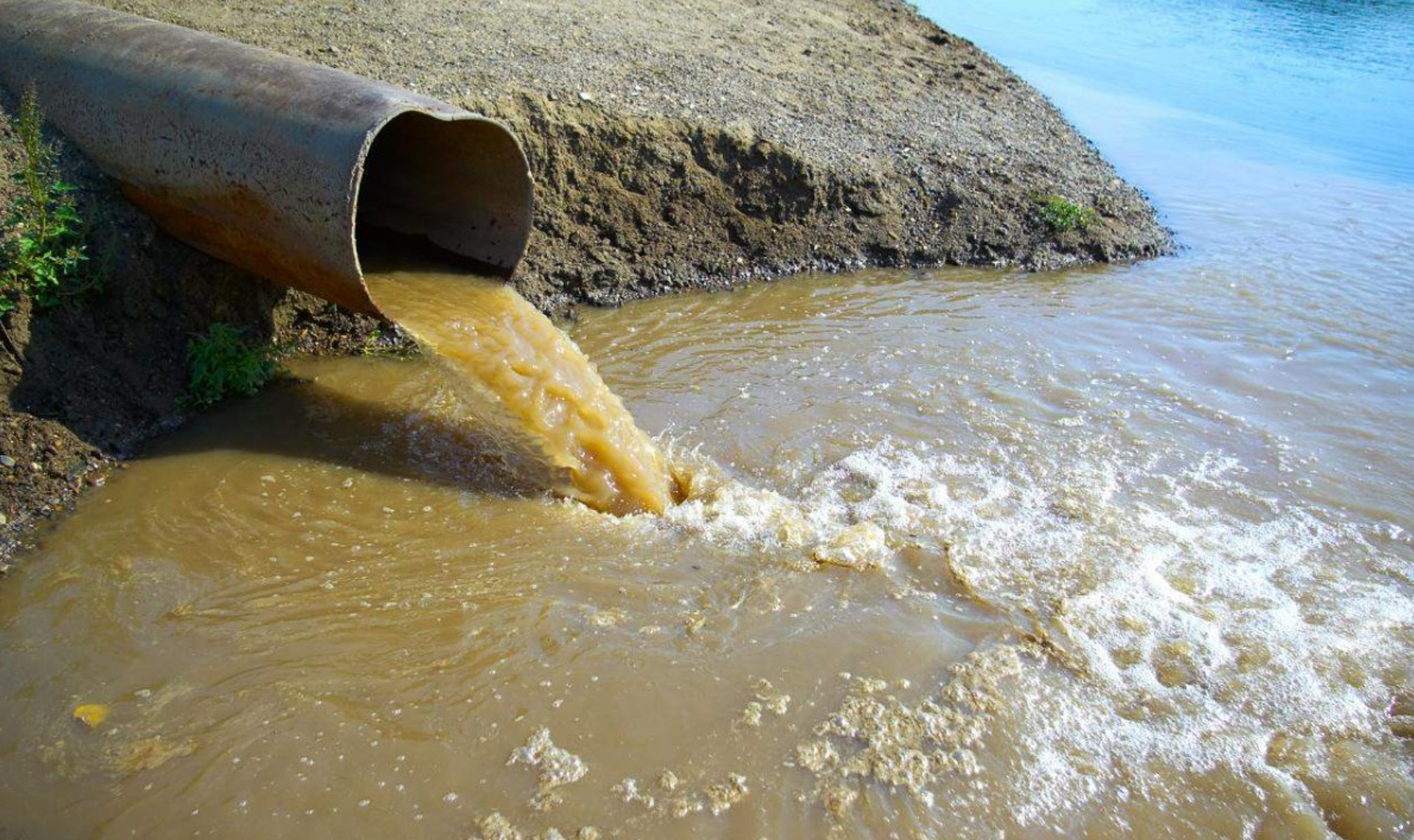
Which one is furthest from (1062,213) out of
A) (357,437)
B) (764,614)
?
(357,437)

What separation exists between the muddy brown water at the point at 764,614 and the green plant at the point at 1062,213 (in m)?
2.21

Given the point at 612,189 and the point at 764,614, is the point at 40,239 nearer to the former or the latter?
the point at 612,189

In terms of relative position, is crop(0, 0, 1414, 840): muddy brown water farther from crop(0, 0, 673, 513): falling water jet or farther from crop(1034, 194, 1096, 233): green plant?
crop(1034, 194, 1096, 233): green plant

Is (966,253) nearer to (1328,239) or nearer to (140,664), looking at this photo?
(1328,239)

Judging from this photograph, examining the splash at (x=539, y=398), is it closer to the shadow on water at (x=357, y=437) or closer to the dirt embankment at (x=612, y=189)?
the shadow on water at (x=357, y=437)

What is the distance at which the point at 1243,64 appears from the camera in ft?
56.5

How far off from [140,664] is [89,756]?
1.52 feet

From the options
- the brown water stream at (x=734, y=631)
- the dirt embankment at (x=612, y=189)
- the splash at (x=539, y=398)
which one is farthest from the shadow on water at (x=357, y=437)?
the dirt embankment at (x=612, y=189)

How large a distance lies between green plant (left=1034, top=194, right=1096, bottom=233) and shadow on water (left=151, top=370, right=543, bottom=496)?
571 cm

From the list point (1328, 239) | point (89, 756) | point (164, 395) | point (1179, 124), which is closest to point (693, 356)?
point (164, 395)

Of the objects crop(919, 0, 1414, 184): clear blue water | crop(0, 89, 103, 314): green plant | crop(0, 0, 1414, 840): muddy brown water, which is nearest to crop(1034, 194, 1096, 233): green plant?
crop(0, 0, 1414, 840): muddy brown water

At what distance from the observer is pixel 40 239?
507 centimetres

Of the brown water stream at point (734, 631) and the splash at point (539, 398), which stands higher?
the splash at point (539, 398)

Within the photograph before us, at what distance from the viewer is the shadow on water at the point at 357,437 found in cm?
515
